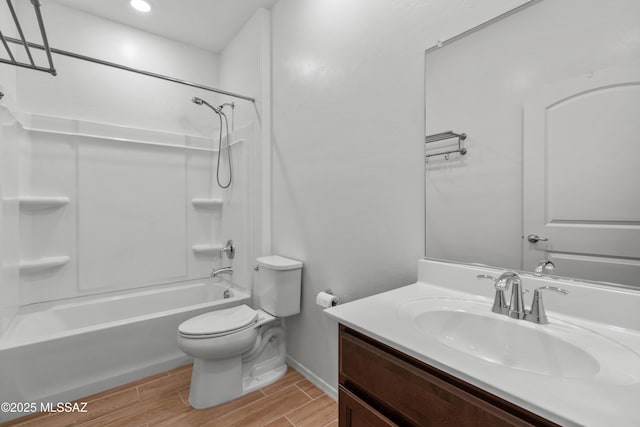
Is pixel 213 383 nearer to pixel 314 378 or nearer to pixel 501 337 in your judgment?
pixel 314 378

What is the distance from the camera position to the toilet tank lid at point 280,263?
1.94 metres

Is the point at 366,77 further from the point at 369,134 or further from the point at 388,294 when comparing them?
the point at 388,294

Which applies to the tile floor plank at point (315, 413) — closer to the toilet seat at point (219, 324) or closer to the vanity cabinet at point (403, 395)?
the toilet seat at point (219, 324)

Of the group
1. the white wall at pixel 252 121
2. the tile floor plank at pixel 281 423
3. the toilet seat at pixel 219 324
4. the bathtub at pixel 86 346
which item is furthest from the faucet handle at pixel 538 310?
the bathtub at pixel 86 346

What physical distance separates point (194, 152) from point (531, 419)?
307 cm

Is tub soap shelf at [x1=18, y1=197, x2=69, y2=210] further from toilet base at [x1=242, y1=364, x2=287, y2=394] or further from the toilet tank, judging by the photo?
toilet base at [x1=242, y1=364, x2=287, y2=394]

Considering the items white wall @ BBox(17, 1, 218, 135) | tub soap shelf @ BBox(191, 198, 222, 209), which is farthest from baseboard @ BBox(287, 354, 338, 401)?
white wall @ BBox(17, 1, 218, 135)

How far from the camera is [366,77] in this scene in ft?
5.11

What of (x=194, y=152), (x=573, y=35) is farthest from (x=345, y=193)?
(x=194, y=152)

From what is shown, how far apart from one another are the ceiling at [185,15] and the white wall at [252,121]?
98 millimetres

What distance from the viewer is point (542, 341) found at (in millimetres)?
798

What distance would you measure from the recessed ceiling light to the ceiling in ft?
0.11

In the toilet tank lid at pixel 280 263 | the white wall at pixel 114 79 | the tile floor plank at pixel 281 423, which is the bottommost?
the tile floor plank at pixel 281 423

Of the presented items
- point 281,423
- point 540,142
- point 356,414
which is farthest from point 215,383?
point 540,142
